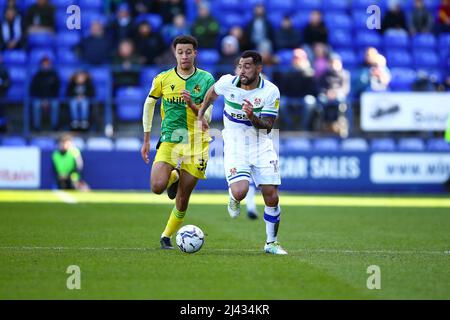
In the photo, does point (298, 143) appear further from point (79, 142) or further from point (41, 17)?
point (41, 17)

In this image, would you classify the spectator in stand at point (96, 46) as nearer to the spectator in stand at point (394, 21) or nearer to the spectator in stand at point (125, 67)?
the spectator in stand at point (125, 67)

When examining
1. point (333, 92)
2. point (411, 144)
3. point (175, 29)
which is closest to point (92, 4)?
point (175, 29)

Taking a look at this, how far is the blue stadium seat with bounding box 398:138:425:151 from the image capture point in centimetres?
2227

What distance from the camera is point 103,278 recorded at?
8359 millimetres

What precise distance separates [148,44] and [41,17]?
3039 millimetres

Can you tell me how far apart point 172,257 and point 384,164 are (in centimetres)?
1317

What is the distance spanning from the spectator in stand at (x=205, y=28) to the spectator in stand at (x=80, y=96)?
125 inches

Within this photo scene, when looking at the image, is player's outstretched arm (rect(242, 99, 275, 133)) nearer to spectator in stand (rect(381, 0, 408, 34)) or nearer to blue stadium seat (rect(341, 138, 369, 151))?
blue stadium seat (rect(341, 138, 369, 151))

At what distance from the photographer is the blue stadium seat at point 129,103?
2194 cm

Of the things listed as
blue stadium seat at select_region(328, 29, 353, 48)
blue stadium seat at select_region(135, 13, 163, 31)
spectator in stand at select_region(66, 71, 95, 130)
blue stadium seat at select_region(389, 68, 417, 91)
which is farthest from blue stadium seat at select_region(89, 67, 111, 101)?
blue stadium seat at select_region(389, 68, 417, 91)

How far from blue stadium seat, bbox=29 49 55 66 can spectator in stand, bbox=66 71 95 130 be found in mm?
1879

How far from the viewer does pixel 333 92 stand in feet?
71.9
